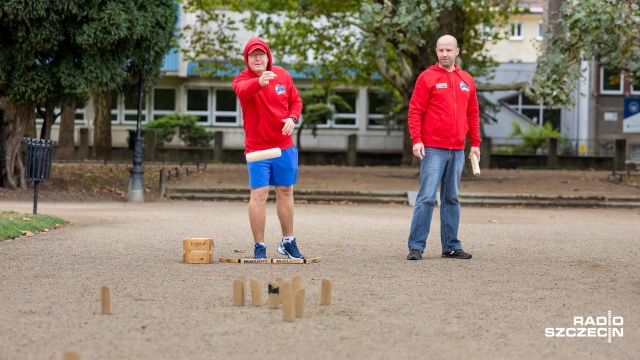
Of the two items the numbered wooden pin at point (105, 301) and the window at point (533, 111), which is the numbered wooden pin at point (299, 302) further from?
the window at point (533, 111)

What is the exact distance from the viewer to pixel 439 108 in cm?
1123

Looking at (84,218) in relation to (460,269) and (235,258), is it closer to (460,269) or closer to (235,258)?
(235,258)

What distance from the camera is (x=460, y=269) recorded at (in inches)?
415

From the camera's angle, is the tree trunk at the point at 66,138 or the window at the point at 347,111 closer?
the tree trunk at the point at 66,138

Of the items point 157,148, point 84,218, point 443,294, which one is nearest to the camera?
point 443,294

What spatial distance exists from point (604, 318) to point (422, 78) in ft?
13.7

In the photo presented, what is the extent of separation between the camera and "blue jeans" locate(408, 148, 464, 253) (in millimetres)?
11305

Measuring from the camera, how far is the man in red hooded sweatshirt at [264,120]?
1041cm

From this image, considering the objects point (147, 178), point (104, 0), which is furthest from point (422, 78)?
point (147, 178)

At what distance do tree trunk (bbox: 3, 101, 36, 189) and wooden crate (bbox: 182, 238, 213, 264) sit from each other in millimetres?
15822

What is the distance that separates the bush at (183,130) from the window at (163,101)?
663cm

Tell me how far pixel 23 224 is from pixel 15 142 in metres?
11.3

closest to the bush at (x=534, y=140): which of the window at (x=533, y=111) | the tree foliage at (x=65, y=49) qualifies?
the window at (x=533, y=111)

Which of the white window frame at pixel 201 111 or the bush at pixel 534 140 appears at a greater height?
the white window frame at pixel 201 111
